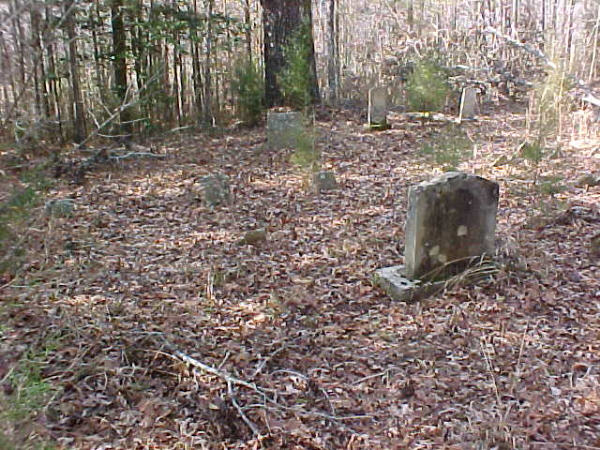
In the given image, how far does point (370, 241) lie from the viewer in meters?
5.27

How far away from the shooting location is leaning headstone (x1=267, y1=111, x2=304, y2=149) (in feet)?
27.5

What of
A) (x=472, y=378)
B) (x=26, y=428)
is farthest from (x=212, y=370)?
A: (x=472, y=378)

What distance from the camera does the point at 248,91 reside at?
9875 millimetres

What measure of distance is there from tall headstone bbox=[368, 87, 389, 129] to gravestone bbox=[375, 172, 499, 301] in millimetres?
5450

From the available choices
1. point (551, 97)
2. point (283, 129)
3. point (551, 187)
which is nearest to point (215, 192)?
point (283, 129)

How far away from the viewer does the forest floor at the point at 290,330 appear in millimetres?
2945

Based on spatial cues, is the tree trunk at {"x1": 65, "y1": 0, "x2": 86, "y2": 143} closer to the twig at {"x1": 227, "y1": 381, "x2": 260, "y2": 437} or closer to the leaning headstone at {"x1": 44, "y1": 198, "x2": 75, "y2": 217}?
the leaning headstone at {"x1": 44, "y1": 198, "x2": 75, "y2": 217}

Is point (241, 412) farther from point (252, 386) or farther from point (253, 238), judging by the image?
point (253, 238)

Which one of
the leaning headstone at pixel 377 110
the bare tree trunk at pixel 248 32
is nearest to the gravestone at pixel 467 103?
the leaning headstone at pixel 377 110

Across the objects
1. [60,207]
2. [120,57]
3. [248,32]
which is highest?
[248,32]

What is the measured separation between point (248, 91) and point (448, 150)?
382cm

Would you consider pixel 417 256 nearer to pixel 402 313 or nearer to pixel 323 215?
pixel 402 313

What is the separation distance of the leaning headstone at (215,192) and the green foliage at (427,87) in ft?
17.7

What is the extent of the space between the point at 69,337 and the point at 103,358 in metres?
0.38
